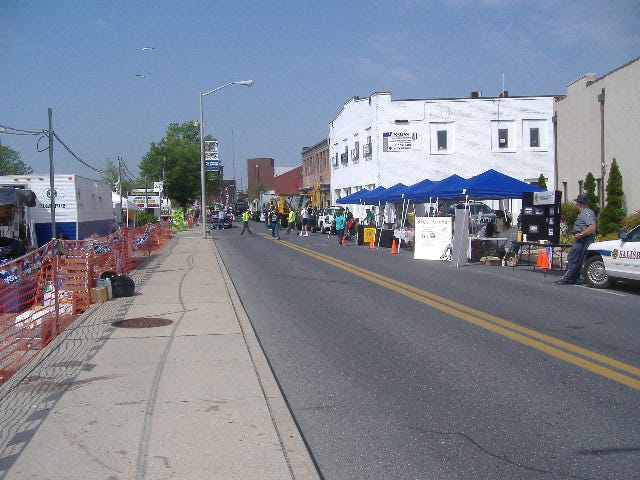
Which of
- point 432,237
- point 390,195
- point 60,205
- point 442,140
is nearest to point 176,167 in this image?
point 442,140

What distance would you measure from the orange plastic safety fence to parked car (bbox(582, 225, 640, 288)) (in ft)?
33.5

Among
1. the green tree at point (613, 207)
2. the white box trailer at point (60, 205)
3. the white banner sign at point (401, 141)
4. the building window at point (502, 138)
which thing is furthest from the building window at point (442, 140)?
the white box trailer at point (60, 205)

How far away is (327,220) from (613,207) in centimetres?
2192

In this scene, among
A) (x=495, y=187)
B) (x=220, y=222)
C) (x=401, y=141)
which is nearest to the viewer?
(x=495, y=187)

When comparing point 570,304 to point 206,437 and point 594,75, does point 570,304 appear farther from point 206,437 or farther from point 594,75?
point 594,75

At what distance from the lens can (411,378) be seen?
7.45 metres

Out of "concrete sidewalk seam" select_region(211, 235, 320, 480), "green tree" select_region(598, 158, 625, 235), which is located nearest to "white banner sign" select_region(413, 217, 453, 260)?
"green tree" select_region(598, 158, 625, 235)

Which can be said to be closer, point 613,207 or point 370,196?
point 613,207

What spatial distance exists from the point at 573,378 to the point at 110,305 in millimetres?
8556

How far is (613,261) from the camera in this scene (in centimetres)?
1430

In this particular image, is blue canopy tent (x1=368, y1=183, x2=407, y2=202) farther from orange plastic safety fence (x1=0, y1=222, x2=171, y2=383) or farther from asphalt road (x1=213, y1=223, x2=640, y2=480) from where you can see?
orange plastic safety fence (x1=0, y1=222, x2=171, y2=383)

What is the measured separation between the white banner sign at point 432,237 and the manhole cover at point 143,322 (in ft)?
45.1

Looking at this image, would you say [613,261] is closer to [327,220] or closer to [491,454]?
[491,454]

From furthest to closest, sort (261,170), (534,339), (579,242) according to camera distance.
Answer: (261,170) < (579,242) < (534,339)
